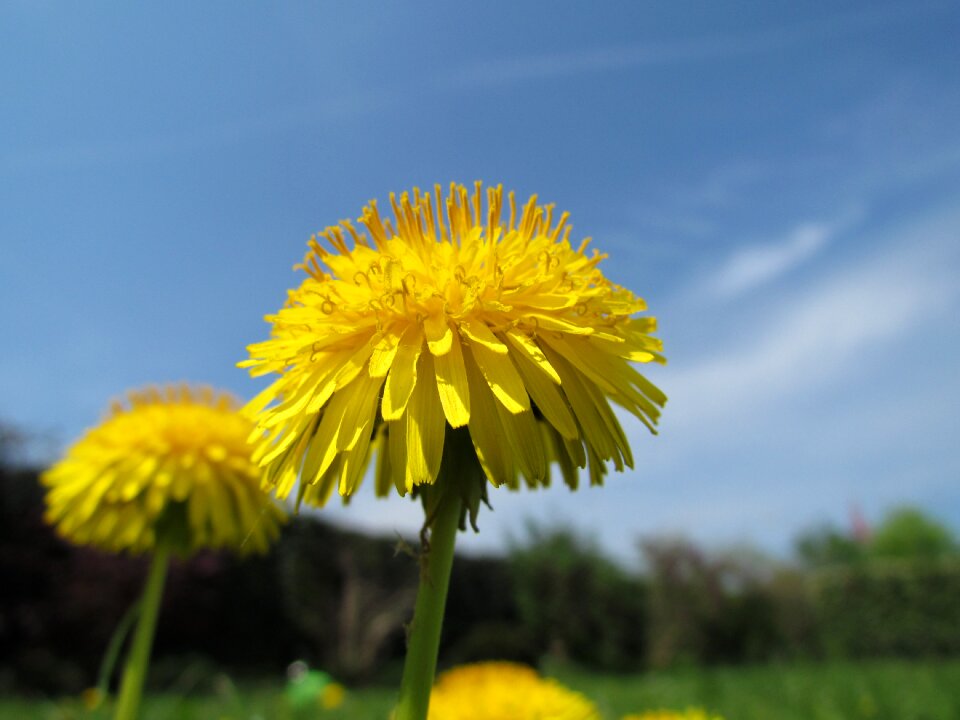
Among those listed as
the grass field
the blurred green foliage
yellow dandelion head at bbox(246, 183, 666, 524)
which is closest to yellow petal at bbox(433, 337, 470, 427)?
yellow dandelion head at bbox(246, 183, 666, 524)

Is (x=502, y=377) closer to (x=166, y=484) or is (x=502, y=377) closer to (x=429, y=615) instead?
(x=429, y=615)

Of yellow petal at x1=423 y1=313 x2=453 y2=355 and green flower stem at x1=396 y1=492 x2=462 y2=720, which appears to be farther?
yellow petal at x1=423 y1=313 x2=453 y2=355

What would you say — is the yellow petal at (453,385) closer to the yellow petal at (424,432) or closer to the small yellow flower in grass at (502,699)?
the yellow petal at (424,432)

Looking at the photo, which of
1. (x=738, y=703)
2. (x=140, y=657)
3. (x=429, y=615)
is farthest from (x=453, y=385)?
(x=738, y=703)

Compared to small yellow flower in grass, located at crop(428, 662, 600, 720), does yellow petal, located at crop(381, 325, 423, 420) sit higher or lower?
higher

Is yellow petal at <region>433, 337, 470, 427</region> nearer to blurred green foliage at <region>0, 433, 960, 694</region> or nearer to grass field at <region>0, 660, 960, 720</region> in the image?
grass field at <region>0, 660, 960, 720</region>

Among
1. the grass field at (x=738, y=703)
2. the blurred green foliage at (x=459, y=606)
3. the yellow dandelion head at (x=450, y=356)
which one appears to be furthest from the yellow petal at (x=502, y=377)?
the blurred green foliage at (x=459, y=606)
